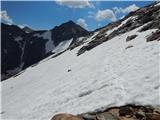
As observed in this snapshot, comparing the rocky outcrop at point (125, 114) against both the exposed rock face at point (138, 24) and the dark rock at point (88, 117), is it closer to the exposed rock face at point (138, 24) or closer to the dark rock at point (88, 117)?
the dark rock at point (88, 117)

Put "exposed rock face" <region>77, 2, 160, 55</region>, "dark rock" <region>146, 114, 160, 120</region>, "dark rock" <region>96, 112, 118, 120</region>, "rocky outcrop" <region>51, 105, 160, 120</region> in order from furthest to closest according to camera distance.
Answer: "exposed rock face" <region>77, 2, 160, 55</region> → "dark rock" <region>96, 112, 118, 120</region> → "rocky outcrop" <region>51, 105, 160, 120</region> → "dark rock" <region>146, 114, 160, 120</region>

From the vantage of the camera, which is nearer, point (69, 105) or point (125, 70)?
point (69, 105)

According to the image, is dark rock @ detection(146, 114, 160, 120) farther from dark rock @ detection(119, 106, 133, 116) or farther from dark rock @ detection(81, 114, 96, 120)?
dark rock @ detection(81, 114, 96, 120)

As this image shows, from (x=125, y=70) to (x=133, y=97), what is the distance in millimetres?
4978

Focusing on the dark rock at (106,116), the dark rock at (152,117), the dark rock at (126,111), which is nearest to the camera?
the dark rock at (152,117)

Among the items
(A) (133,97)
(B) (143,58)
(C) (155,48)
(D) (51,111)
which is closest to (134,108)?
(A) (133,97)

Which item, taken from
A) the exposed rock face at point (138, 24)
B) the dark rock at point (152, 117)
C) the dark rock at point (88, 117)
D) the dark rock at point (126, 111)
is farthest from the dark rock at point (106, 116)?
the exposed rock face at point (138, 24)

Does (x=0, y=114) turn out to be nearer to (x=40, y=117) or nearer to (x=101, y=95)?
(x=40, y=117)

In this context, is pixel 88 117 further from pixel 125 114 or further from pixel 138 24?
pixel 138 24

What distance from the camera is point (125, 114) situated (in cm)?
1152

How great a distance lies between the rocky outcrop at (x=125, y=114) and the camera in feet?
35.8

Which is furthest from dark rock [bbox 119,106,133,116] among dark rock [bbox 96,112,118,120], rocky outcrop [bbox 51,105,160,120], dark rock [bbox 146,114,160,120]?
dark rock [bbox 146,114,160,120]

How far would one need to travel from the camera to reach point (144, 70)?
15438 mm

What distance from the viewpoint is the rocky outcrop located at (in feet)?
35.8
